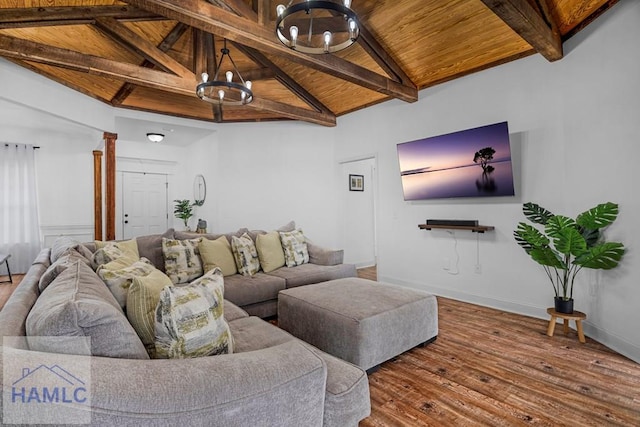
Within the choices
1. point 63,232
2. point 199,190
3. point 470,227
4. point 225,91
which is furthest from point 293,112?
point 63,232

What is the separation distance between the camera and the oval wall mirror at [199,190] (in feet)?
21.2

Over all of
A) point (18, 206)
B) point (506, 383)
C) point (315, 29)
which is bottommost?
point (506, 383)

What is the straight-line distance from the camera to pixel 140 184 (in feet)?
24.1

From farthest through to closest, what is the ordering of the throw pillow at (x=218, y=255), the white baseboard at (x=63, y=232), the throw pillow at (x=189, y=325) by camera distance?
the white baseboard at (x=63, y=232), the throw pillow at (x=218, y=255), the throw pillow at (x=189, y=325)

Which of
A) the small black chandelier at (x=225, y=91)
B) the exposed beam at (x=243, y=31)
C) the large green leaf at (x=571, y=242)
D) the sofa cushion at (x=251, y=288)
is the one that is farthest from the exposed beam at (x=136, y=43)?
the large green leaf at (x=571, y=242)

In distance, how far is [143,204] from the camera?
24.3 feet

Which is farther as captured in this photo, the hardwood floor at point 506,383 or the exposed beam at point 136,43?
the exposed beam at point 136,43

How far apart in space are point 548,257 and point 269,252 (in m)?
2.83

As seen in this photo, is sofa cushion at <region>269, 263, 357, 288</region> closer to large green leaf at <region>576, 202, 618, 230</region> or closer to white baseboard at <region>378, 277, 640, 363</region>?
white baseboard at <region>378, 277, 640, 363</region>

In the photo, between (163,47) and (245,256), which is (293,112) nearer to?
(163,47)

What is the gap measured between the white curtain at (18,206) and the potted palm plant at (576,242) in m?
7.82

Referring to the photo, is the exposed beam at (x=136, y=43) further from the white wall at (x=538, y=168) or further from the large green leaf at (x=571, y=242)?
the large green leaf at (x=571, y=242)

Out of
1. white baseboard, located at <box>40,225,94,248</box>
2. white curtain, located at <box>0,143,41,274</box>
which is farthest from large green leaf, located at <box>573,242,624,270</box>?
white curtain, located at <box>0,143,41,274</box>

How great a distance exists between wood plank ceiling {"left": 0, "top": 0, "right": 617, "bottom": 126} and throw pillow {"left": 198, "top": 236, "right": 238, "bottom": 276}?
203 centimetres
